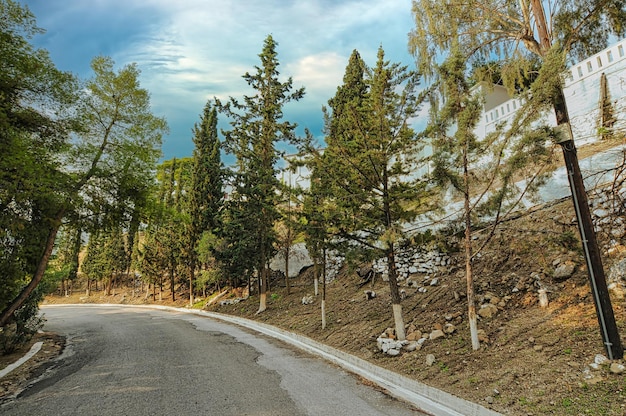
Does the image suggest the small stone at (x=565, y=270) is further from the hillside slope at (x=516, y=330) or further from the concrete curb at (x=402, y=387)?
the concrete curb at (x=402, y=387)

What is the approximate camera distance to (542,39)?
21.4 ft

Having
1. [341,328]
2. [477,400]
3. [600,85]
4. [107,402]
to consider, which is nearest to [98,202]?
[107,402]

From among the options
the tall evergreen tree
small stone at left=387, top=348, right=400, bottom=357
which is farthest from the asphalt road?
the tall evergreen tree

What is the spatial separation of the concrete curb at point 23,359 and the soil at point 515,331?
0.87ft

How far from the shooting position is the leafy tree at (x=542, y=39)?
227 inches

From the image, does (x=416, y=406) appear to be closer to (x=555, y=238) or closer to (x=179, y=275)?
(x=555, y=238)

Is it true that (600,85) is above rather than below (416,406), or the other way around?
above

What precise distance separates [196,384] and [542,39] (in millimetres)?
9935

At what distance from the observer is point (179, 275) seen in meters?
29.6

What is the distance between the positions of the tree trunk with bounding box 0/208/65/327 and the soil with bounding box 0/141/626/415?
61.2 inches

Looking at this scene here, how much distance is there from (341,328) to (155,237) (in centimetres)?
2594

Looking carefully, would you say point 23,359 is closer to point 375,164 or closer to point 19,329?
point 19,329

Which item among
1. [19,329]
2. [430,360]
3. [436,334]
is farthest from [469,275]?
[19,329]

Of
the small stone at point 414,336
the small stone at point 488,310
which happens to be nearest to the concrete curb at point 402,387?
the small stone at point 414,336
